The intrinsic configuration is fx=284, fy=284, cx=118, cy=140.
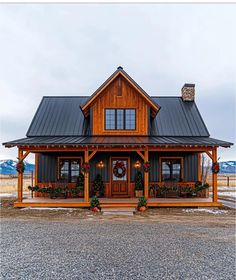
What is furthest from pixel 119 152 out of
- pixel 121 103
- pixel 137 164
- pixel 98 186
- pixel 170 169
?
pixel 170 169

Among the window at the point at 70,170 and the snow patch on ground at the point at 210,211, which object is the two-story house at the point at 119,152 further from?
the snow patch on ground at the point at 210,211

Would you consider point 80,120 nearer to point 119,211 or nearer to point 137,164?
point 137,164

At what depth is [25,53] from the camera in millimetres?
28547

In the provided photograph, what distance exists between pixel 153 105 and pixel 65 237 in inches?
415

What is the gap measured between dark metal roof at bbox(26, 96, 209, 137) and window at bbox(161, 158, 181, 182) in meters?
1.69

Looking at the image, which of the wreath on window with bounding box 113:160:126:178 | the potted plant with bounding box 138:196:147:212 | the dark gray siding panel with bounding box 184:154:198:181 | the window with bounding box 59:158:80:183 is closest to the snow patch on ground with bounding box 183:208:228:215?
the potted plant with bounding box 138:196:147:212

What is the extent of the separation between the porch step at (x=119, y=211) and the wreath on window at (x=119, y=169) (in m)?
3.45

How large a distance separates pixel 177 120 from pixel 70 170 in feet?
25.3

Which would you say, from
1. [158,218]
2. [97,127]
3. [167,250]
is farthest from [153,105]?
[167,250]

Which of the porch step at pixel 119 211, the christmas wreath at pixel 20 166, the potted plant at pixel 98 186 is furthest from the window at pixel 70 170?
the porch step at pixel 119 211

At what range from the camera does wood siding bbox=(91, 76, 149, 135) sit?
17.1 meters

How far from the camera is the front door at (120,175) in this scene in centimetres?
1709

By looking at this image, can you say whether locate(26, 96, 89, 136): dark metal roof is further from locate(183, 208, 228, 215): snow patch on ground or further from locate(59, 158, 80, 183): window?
locate(183, 208, 228, 215): snow patch on ground

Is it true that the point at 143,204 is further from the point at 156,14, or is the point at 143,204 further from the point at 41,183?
the point at 156,14
